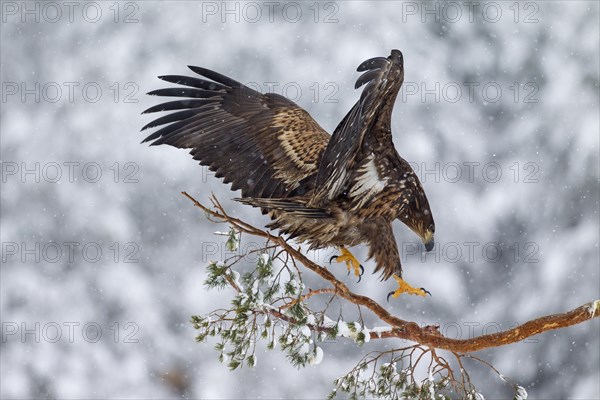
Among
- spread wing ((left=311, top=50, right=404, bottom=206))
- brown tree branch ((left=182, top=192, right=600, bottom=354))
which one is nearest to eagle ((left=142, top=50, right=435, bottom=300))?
spread wing ((left=311, top=50, right=404, bottom=206))

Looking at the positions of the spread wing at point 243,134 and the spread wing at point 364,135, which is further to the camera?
the spread wing at point 243,134

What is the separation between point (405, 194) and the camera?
3738 millimetres

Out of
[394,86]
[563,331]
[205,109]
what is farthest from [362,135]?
[563,331]

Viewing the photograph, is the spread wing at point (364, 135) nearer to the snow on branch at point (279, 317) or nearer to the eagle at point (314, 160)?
the eagle at point (314, 160)

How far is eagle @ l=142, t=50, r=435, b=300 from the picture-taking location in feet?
11.3

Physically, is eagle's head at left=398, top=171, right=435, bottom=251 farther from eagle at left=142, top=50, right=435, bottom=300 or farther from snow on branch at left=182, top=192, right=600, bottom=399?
snow on branch at left=182, top=192, right=600, bottom=399

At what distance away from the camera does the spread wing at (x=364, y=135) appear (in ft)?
10.7

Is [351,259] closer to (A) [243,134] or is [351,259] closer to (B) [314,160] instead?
(B) [314,160]

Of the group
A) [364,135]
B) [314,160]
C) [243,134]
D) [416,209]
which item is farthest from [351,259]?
[243,134]

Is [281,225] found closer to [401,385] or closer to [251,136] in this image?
[251,136]

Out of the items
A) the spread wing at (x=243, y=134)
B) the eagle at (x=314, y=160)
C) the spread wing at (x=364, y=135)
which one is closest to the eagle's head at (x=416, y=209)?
the eagle at (x=314, y=160)

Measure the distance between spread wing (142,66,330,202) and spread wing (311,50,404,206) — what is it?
243mm

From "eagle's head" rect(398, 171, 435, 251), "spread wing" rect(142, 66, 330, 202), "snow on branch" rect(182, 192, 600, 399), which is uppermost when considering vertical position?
"spread wing" rect(142, 66, 330, 202)

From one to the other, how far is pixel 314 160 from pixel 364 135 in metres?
0.53
